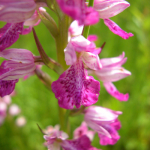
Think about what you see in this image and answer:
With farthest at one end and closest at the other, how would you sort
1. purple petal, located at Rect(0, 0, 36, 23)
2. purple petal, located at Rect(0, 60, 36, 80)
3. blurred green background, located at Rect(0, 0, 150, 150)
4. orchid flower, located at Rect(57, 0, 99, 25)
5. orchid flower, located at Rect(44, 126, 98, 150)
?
blurred green background, located at Rect(0, 0, 150, 150) → orchid flower, located at Rect(44, 126, 98, 150) → purple petal, located at Rect(0, 60, 36, 80) → purple petal, located at Rect(0, 0, 36, 23) → orchid flower, located at Rect(57, 0, 99, 25)

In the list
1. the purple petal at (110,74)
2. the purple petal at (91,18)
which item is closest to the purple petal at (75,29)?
the purple petal at (91,18)

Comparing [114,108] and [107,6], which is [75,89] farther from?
[114,108]

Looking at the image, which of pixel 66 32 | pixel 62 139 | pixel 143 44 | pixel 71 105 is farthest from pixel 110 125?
pixel 143 44

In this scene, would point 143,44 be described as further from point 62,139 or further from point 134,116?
point 62,139

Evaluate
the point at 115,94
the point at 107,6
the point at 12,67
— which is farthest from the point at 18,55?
the point at 115,94

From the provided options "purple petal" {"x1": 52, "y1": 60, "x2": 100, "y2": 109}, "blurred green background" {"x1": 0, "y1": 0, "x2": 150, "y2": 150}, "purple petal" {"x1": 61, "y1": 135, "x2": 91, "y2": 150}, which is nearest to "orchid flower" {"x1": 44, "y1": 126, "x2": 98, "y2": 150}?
"purple petal" {"x1": 61, "y1": 135, "x2": 91, "y2": 150}

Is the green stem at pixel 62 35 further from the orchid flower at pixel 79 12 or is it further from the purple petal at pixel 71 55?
the orchid flower at pixel 79 12

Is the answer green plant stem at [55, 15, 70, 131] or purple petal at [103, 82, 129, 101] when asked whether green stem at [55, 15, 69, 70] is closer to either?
green plant stem at [55, 15, 70, 131]
